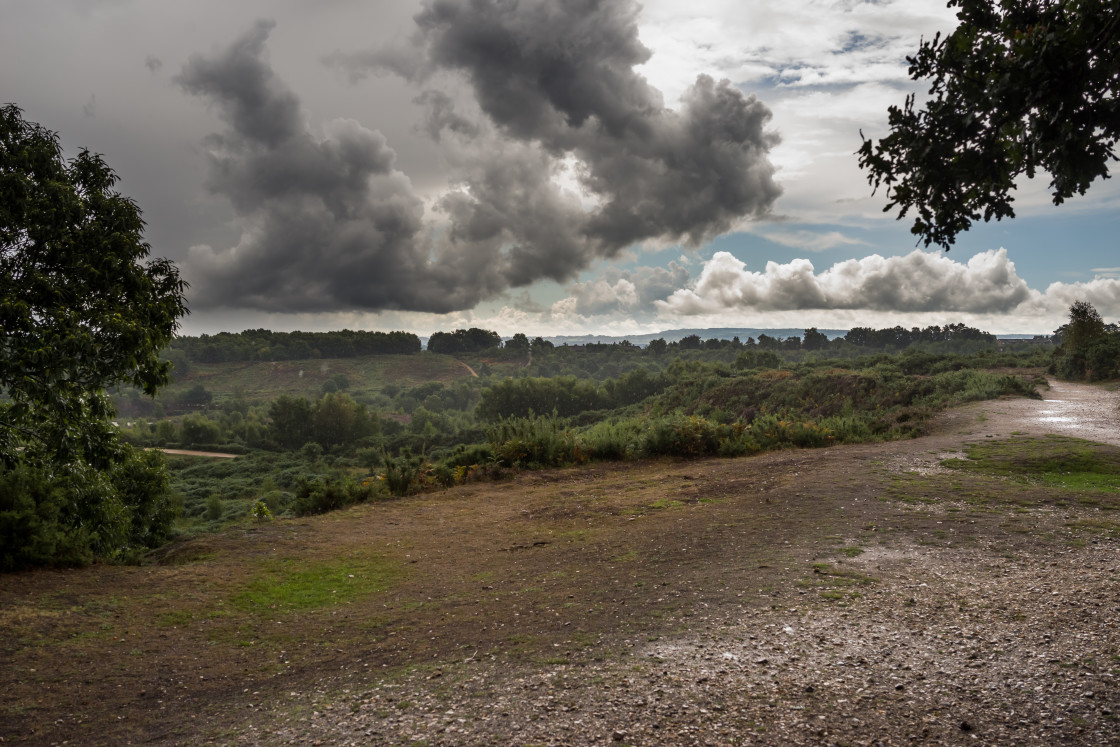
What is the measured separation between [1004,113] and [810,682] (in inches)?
177

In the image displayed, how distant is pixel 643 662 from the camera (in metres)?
4.30

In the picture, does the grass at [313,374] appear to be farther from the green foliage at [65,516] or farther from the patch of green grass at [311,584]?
the patch of green grass at [311,584]

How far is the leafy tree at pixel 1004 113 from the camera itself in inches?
154

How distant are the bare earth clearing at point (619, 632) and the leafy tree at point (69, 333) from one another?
1104mm

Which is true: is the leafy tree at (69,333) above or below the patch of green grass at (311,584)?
above

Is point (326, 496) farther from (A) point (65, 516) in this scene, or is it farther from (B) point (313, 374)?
(B) point (313, 374)

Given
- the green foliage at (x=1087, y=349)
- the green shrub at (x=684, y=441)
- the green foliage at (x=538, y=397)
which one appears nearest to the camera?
the green shrub at (x=684, y=441)

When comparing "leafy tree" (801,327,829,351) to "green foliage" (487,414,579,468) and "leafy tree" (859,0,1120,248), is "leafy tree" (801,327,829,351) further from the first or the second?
"leafy tree" (859,0,1120,248)

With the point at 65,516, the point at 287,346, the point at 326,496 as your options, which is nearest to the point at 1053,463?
the point at 326,496

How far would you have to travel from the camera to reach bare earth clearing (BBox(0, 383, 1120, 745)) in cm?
352

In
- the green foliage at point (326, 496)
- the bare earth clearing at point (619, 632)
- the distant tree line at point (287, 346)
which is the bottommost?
the green foliage at point (326, 496)

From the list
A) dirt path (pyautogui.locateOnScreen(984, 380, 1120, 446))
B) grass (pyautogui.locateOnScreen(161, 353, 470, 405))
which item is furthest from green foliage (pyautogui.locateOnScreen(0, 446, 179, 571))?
grass (pyautogui.locateOnScreen(161, 353, 470, 405))

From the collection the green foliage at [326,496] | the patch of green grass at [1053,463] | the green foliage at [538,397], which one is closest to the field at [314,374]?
the green foliage at [538,397]

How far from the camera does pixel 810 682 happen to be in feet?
12.6
